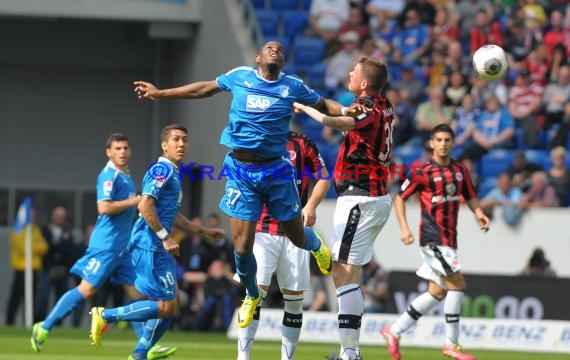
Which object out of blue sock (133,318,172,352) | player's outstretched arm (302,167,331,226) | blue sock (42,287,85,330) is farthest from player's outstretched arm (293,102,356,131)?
blue sock (42,287,85,330)

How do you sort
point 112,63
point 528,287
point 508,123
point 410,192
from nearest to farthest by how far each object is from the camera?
1. point 410,192
2. point 528,287
3. point 508,123
4. point 112,63

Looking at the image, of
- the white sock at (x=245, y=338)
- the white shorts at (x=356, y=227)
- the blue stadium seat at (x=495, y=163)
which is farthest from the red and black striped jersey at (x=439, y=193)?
the blue stadium seat at (x=495, y=163)

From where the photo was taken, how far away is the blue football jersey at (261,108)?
1034 cm

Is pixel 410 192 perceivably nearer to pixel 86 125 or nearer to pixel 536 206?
pixel 536 206

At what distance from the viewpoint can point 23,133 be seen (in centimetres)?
2742

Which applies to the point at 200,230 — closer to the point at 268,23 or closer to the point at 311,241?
the point at 311,241

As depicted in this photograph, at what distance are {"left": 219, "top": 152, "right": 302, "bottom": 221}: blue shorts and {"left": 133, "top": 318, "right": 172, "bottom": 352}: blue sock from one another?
6.23 ft

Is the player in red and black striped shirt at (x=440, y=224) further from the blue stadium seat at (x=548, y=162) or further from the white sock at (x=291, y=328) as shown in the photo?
the blue stadium seat at (x=548, y=162)

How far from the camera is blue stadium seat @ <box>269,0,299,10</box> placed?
2536 cm

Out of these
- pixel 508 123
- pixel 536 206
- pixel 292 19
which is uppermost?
pixel 292 19

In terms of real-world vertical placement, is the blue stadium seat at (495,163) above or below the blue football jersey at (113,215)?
above

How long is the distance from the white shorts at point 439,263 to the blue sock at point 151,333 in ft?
10.4

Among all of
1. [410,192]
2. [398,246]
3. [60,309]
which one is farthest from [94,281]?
[398,246]

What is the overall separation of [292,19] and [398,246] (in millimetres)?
5901
